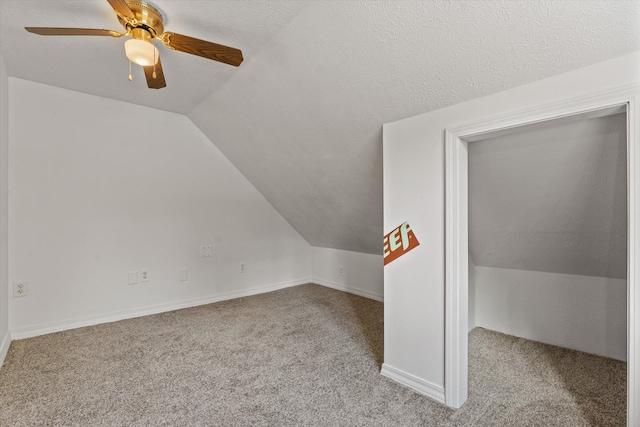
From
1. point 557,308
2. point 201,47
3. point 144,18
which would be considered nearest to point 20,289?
point 144,18

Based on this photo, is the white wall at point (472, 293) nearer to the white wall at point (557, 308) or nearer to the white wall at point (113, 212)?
the white wall at point (557, 308)

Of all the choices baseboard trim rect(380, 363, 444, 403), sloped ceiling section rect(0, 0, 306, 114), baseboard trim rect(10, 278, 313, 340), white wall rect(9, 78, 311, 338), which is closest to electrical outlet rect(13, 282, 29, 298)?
white wall rect(9, 78, 311, 338)

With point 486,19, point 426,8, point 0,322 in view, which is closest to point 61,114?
point 0,322

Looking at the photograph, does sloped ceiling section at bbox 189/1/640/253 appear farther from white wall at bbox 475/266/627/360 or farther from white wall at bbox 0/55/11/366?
white wall at bbox 0/55/11/366

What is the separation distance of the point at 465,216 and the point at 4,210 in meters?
3.48

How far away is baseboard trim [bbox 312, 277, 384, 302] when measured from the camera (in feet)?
12.6

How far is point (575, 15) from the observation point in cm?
117

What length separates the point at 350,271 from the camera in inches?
165

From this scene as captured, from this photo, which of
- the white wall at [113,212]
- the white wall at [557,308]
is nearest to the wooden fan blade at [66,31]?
the white wall at [113,212]

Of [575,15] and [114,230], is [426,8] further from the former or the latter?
[114,230]

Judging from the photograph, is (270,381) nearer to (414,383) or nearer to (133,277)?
(414,383)

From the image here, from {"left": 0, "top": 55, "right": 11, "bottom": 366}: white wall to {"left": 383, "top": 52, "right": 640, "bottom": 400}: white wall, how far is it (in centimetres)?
289

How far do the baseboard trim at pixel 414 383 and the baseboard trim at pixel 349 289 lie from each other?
1.71 meters

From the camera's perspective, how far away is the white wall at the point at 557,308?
221 cm
